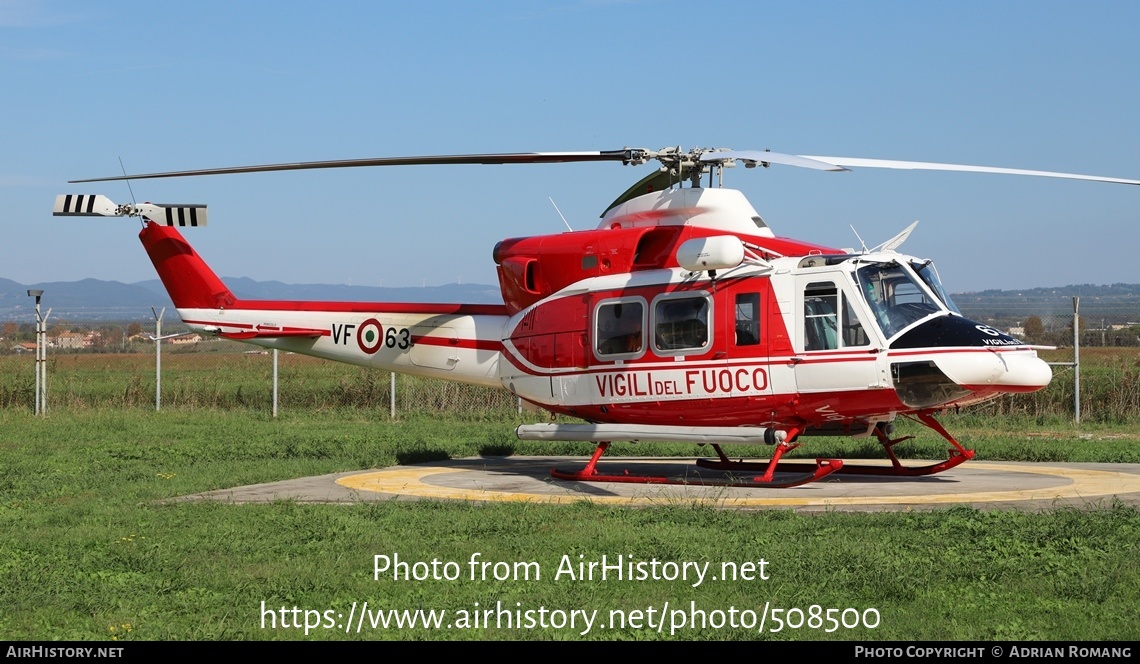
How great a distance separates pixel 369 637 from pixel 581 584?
1.85 m

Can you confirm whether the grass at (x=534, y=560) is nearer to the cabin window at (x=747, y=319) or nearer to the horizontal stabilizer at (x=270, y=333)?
the cabin window at (x=747, y=319)

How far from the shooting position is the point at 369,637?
6.88 meters

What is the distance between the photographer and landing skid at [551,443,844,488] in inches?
525

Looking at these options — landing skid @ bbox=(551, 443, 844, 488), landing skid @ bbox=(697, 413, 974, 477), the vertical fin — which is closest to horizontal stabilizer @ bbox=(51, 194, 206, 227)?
the vertical fin

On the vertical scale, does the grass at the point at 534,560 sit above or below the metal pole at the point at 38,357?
below

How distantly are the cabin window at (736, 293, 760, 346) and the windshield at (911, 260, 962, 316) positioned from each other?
1.90 metres

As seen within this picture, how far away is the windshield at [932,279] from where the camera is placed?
43.9 feet

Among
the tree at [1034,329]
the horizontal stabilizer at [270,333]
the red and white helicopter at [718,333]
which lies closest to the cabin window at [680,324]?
the red and white helicopter at [718,333]

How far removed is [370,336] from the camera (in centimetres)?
1728

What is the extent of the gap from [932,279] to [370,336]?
27.1 feet

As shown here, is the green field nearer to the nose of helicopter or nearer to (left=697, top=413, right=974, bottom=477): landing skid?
the nose of helicopter

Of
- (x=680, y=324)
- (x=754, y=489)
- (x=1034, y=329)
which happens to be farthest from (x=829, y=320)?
(x=1034, y=329)

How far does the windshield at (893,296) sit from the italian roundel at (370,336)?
7.44 m

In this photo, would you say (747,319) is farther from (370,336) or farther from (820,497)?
(370,336)
